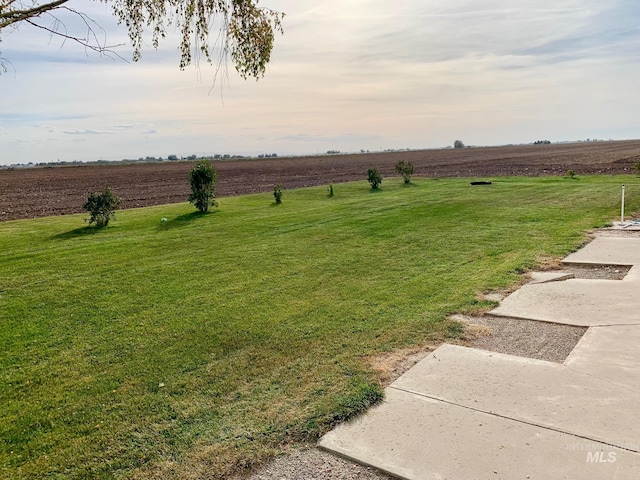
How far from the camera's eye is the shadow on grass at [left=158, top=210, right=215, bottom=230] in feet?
43.6

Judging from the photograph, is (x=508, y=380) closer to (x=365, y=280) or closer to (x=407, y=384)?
(x=407, y=384)

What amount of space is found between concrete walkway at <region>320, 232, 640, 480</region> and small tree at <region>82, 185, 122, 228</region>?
1178 cm

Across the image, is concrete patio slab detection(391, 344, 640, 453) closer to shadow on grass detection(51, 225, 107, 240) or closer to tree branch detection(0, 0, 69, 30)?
tree branch detection(0, 0, 69, 30)

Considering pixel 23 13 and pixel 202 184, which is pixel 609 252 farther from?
pixel 202 184

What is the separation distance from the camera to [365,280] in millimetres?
6891

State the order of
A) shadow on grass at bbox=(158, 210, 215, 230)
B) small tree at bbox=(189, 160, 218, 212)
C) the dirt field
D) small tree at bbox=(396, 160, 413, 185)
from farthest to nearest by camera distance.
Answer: the dirt field, small tree at bbox=(396, 160, 413, 185), small tree at bbox=(189, 160, 218, 212), shadow on grass at bbox=(158, 210, 215, 230)

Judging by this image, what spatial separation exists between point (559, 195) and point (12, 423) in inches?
625

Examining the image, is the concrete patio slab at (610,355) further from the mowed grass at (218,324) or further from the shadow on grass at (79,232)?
the shadow on grass at (79,232)

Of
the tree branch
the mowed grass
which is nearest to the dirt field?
the mowed grass

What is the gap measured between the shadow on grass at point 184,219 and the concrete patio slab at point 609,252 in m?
9.78

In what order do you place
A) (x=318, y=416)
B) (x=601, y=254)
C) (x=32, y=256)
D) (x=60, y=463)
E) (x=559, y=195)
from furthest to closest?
(x=559, y=195) < (x=32, y=256) < (x=601, y=254) < (x=318, y=416) < (x=60, y=463)

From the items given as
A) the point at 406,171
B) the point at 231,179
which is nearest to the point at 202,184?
the point at 406,171

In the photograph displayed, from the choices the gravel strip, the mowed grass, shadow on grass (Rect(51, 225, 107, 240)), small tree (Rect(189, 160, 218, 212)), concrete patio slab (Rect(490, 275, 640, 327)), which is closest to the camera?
the mowed grass

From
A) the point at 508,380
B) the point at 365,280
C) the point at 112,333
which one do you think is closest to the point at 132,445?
the point at 112,333
